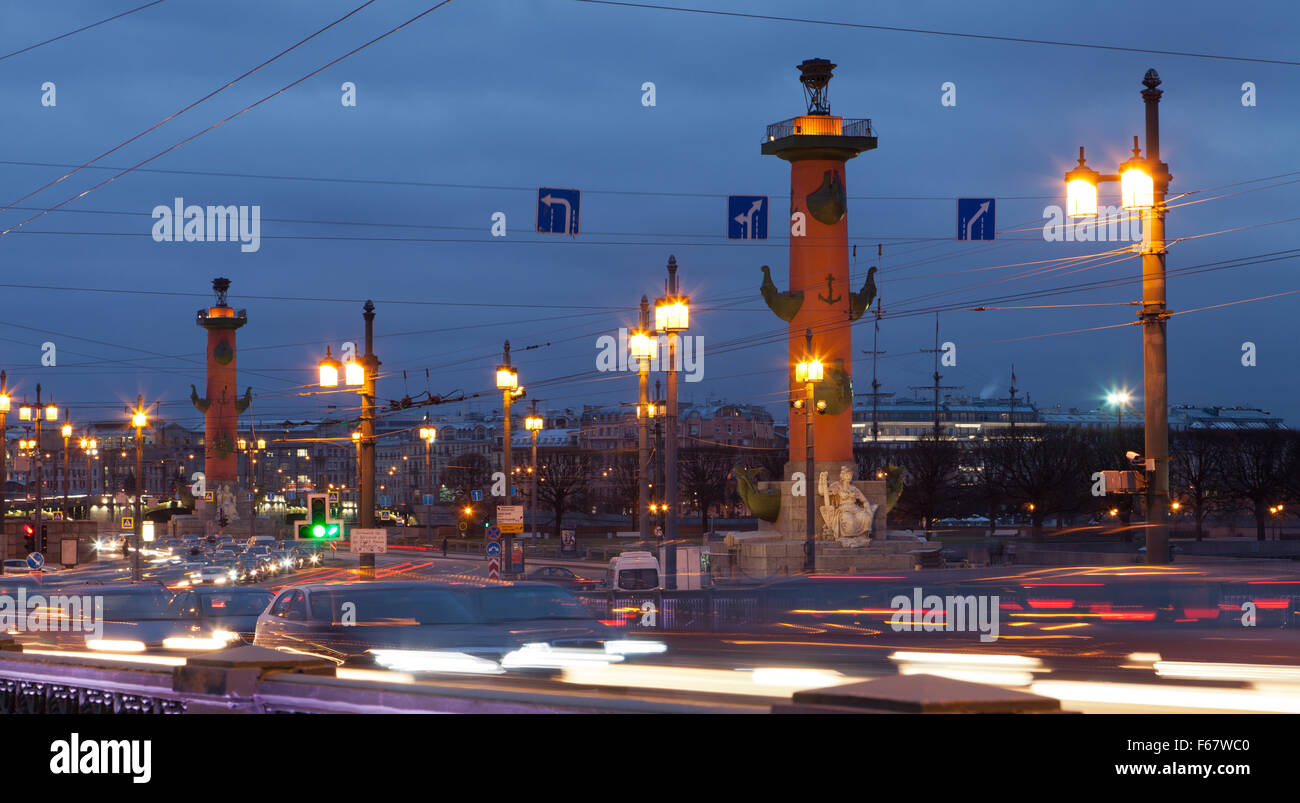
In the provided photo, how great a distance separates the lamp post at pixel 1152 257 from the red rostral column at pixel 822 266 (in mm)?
24981

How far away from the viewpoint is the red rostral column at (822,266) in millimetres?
48031

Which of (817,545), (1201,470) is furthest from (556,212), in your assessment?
(1201,470)

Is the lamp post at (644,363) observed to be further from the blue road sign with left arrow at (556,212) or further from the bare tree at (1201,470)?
the bare tree at (1201,470)

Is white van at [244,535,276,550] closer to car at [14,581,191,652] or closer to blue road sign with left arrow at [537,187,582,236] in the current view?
blue road sign with left arrow at [537,187,582,236]

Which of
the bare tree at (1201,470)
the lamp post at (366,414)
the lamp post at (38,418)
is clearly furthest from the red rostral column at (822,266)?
the bare tree at (1201,470)

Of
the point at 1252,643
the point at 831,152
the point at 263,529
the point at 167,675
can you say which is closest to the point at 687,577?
the point at 1252,643

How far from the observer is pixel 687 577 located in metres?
34.7

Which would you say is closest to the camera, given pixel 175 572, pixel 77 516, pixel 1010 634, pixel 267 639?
pixel 267 639

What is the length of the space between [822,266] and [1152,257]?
2694cm
